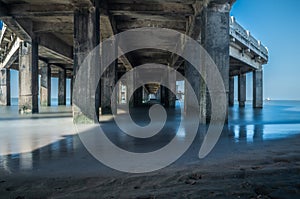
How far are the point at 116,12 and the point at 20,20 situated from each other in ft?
17.9

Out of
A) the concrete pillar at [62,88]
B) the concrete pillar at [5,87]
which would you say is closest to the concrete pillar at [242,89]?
the concrete pillar at [62,88]

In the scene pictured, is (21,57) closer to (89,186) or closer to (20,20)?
(20,20)

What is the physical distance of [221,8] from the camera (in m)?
8.95

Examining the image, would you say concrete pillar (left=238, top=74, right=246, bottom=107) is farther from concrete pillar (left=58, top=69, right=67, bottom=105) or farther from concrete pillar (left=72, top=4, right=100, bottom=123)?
concrete pillar (left=72, top=4, right=100, bottom=123)

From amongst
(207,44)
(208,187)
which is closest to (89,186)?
(208,187)

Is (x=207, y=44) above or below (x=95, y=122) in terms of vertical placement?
above

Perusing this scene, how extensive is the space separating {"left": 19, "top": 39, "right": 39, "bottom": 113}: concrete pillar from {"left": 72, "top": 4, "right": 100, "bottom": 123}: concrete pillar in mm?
6442

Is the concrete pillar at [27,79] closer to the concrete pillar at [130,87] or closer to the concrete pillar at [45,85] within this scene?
the concrete pillar at [130,87]

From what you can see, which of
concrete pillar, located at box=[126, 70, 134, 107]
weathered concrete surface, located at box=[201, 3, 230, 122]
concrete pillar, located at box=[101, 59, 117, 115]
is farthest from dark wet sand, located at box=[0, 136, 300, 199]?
concrete pillar, located at box=[126, 70, 134, 107]

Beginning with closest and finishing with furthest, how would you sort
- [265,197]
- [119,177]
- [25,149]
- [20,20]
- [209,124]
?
[265,197], [119,177], [25,149], [209,124], [20,20]

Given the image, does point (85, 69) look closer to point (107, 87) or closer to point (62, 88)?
point (107, 87)

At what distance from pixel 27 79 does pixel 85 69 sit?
22.9 ft

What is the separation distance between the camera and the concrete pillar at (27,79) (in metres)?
14.0

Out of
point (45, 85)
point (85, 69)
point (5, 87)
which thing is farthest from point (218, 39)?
point (5, 87)
